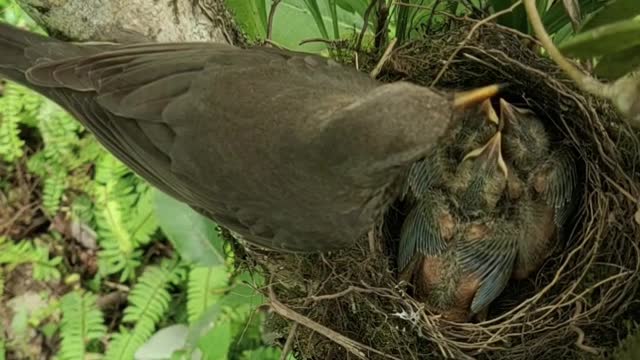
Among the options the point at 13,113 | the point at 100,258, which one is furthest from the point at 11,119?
the point at 100,258

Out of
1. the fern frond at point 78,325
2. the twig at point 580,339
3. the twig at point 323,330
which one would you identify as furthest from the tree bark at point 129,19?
the fern frond at point 78,325

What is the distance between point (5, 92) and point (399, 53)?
1511mm

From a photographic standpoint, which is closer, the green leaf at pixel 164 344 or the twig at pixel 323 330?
the twig at pixel 323 330

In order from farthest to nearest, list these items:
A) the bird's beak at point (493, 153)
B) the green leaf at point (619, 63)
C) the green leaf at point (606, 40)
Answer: the bird's beak at point (493, 153), the green leaf at point (619, 63), the green leaf at point (606, 40)

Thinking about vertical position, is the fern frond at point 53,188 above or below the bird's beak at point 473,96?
below

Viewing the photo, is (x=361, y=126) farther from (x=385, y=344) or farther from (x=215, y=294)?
(x=215, y=294)

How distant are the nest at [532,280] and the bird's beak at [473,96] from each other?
0.23 feet

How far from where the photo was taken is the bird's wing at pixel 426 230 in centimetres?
189

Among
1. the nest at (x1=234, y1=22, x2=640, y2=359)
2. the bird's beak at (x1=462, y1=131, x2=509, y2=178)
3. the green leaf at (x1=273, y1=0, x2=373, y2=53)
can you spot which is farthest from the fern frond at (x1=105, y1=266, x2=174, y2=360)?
the bird's beak at (x1=462, y1=131, x2=509, y2=178)

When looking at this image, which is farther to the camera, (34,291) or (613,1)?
(34,291)

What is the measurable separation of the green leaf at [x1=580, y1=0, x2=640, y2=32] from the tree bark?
77 centimetres

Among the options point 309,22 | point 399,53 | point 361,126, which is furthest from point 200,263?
point 361,126

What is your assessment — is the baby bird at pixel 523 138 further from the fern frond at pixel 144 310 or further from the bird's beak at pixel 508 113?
the fern frond at pixel 144 310

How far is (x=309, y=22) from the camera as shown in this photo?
2041 millimetres
